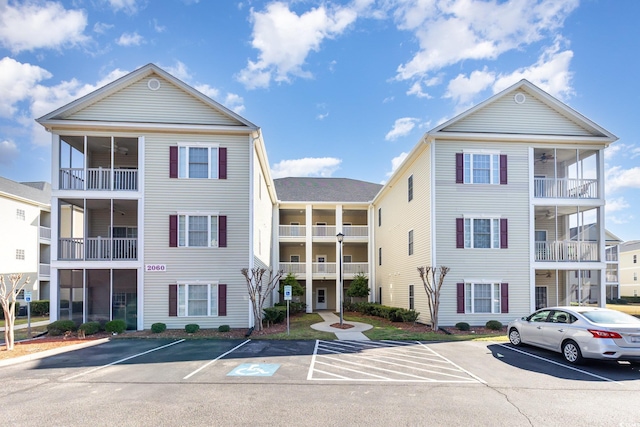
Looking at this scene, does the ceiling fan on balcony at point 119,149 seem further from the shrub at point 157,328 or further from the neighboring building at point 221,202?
the shrub at point 157,328

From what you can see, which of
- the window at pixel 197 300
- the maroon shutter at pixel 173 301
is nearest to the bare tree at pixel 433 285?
the window at pixel 197 300

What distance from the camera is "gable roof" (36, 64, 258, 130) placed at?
16.9m

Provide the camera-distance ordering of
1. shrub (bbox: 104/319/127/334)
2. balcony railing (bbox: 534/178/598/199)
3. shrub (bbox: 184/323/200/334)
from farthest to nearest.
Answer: balcony railing (bbox: 534/178/598/199) → shrub (bbox: 184/323/200/334) → shrub (bbox: 104/319/127/334)

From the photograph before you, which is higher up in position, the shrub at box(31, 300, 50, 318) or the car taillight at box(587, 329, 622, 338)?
the car taillight at box(587, 329, 622, 338)

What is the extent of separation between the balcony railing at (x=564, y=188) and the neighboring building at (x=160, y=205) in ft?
44.1

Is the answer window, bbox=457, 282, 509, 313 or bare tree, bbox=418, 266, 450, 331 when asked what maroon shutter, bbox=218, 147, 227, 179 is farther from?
window, bbox=457, 282, 509, 313

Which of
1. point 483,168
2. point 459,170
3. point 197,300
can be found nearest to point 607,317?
point 459,170

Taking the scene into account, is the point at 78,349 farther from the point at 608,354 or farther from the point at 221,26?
the point at 608,354

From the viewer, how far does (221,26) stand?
50.8 feet

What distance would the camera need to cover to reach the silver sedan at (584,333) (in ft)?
30.9

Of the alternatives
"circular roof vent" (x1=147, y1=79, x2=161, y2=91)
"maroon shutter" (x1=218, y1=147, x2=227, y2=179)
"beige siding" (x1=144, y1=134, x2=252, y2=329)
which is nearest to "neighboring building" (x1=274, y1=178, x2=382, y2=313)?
"beige siding" (x1=144, y1=134, x2=252, y2=329)

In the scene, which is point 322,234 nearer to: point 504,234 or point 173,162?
point 504,234

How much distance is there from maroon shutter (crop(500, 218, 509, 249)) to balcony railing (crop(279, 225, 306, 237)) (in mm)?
14501

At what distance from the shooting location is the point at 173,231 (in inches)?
673
